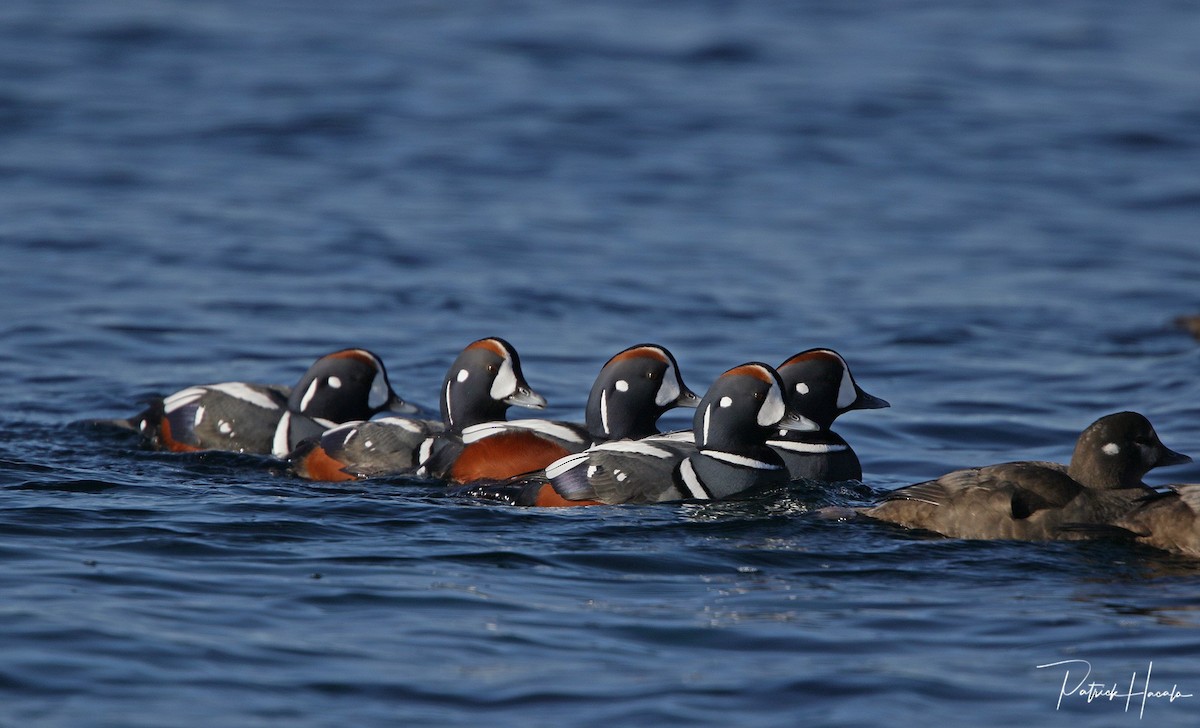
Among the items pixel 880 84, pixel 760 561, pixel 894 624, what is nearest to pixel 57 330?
pixel 760 561

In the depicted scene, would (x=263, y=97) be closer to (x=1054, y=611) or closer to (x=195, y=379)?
(x=195, y=379)

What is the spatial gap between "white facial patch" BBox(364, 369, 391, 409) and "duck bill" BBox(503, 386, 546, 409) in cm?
111

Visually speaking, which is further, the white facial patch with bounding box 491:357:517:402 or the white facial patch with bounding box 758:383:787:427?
the white facial patch with bounding box 491:357:517:402

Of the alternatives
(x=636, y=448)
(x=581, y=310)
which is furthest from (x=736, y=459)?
(x=581, y=310)

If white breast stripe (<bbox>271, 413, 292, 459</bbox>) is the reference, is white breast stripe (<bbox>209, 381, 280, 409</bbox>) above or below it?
above

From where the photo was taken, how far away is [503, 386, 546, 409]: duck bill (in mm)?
10898

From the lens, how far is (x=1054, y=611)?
7.67m

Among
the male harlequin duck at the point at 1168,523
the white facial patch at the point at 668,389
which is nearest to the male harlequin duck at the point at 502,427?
the white facial patch at the point at 668,389

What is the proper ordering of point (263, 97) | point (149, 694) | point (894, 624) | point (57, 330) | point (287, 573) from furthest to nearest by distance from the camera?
1. point (263, 97)
2. point (57, 330)
3. point (287, 573)
4. point (894, 624)
5. point (149, 694)

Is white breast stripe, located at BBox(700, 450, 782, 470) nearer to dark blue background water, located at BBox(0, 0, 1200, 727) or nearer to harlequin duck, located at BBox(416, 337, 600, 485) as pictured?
dark blue background water, located at BBox(0, 0, 1200, 727)

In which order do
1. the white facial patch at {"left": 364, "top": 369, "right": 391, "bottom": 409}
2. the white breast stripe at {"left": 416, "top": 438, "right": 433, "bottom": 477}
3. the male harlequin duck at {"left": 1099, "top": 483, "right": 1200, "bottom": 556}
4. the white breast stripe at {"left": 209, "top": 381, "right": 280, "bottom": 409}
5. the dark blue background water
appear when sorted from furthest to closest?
the white breast stripe at {"left": 209, "top": 381, "right": 280, "bottom": 409} → the white facial patch at {"left": 364, "top": 369, "right": 391, "bottom": 409} → the white breast stripe at {"left": 416, "top": 438, "right": 433, "bottom": 477} → the male harlequin duck at {"left": 1099, "top": 483, "right": 1200, "bottom": 556} → the dark blue background water

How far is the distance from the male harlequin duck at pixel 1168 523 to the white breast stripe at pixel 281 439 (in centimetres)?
555

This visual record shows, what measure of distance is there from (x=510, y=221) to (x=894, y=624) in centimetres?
1448

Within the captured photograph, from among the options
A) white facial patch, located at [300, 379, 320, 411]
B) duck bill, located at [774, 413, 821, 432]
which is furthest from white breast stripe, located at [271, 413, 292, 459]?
duck bill, located at [774, 413, 821, 432]
